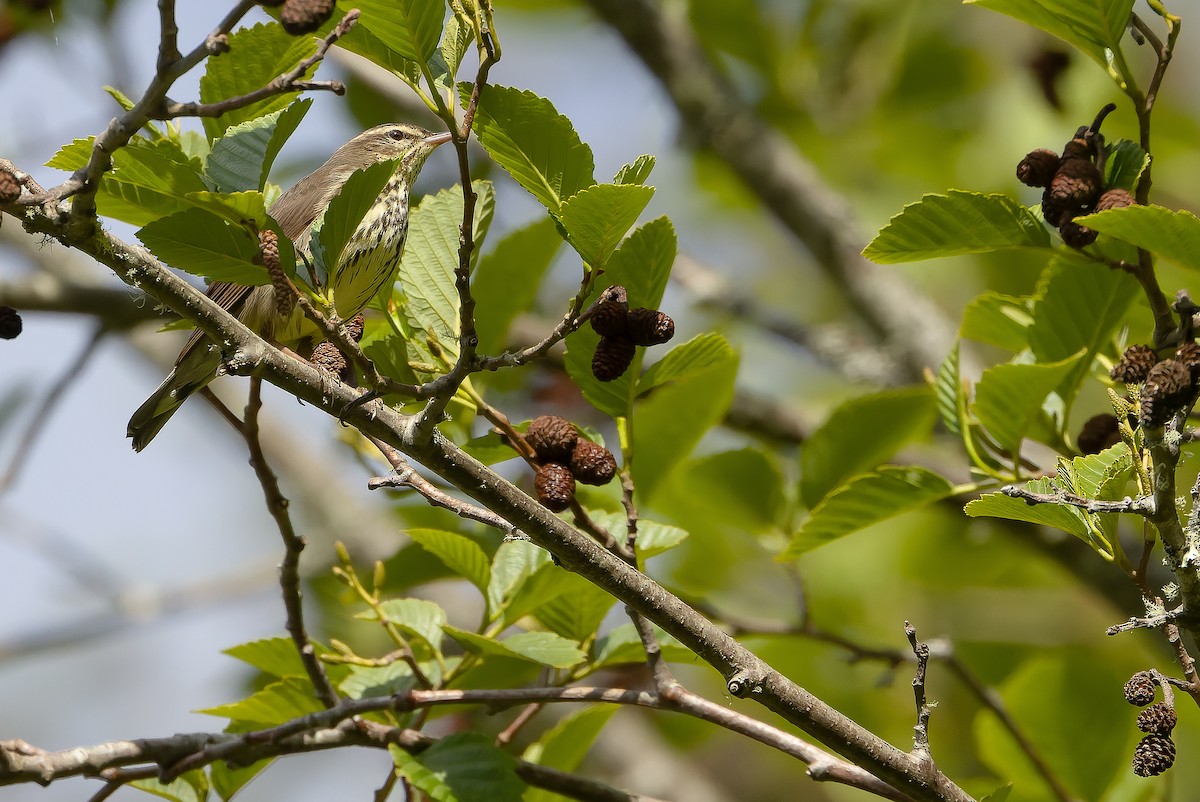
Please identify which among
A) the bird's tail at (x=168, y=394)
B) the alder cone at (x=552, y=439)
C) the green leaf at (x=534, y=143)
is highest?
the bird's tail at (x=168, y=394)

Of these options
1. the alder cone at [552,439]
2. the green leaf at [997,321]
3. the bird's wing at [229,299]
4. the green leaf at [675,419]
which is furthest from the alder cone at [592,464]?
the bird's wing at [229,299]

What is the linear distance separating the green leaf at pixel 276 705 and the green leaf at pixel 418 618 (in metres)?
A: 0.18

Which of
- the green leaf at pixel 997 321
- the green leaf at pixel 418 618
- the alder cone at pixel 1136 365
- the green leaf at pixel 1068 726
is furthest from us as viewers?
the green leaf at pixel 1068 726

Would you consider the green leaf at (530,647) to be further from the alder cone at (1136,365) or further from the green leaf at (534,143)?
the alder cone at (1136,365)

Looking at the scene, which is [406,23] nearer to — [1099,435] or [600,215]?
[600,215]

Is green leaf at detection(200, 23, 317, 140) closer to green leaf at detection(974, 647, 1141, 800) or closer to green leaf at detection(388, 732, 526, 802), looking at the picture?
green leaf at detection(388, 732, 526, 802)

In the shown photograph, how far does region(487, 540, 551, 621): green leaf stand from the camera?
2.21 meters

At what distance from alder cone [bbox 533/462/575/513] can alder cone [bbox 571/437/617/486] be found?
3cm

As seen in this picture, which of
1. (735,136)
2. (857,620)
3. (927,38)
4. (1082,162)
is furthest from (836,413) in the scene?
(927,38)

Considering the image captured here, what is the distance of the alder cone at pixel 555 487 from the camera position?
1.85 meters

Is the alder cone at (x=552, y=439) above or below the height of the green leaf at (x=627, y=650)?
above

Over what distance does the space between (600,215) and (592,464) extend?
1.50 feet

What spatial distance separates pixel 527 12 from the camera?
16.7 feet

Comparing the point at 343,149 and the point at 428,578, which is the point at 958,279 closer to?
the point at 343,149
